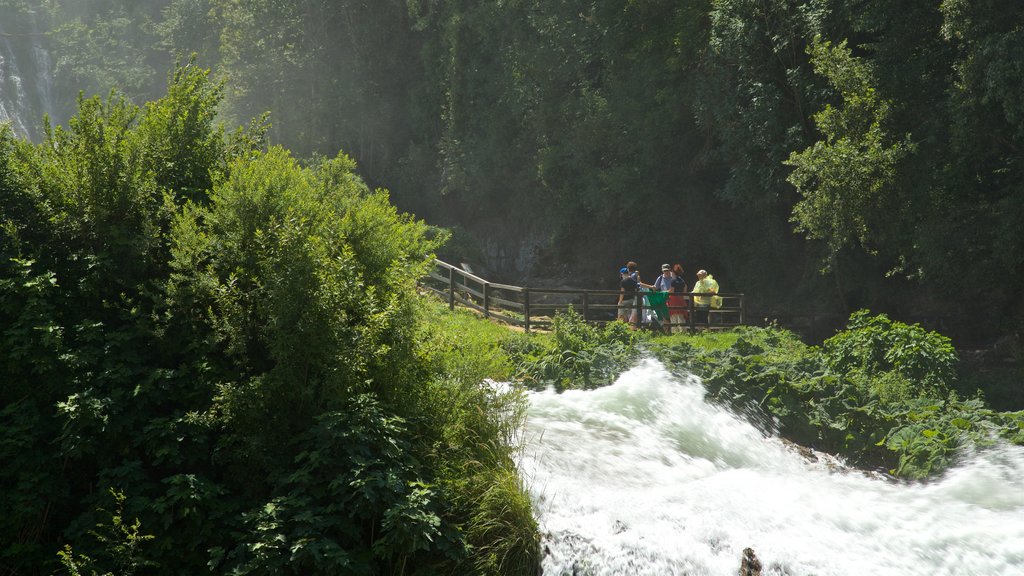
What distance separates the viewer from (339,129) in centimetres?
5128

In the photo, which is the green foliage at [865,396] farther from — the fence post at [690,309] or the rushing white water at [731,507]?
the fence post at [690,309]

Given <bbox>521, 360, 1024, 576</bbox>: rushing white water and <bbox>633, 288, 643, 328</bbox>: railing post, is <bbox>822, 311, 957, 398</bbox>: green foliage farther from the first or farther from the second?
<bbox>633, 288, 643, 328</bbox>: railing post

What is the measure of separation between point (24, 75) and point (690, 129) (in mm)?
61509

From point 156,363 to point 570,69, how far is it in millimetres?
30013

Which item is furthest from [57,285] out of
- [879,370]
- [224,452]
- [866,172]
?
[866,172]

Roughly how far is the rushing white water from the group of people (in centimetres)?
797

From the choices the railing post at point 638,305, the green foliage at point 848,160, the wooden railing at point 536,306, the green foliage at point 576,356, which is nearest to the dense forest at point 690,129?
the green foliage at point 848,160

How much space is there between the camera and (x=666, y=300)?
20938mm

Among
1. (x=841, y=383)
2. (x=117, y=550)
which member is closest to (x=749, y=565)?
(x=117, y=550)

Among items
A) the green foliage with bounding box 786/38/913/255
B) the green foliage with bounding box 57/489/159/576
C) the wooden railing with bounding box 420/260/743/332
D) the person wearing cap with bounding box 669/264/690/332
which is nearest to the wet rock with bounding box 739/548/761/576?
the green foliage with bounding box 57/489/159/576

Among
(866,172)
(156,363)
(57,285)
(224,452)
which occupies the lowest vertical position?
(224,452)

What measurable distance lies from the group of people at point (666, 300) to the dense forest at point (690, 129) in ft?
14.0

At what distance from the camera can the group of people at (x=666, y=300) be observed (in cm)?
2069

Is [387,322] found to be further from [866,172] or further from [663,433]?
[866,172]
